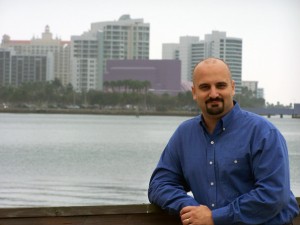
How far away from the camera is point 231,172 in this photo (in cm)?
280

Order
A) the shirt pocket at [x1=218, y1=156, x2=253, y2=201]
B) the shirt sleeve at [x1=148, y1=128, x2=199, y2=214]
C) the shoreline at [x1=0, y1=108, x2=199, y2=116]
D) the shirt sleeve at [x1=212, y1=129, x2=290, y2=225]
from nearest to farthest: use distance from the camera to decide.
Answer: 1. the shirt sleeve at [x1=212, y1=129, x2=290, y2=225]
2. the shirt pocket at [x1=218, y1=156, x2=253, y2=201]
3. the shirt sleeve at [x1=148, y1=128, x2=199, y2=214]
4. the shoreline at [x1=0, y1=108, x2=199, y2=116]

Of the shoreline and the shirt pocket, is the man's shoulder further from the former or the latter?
the shoreline

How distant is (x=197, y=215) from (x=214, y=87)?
20.4 inches

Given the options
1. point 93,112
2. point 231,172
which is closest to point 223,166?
point 231,172

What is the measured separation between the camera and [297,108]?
146250 millimetres

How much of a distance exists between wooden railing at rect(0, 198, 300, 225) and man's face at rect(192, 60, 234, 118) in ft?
1.84

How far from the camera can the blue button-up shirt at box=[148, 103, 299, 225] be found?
2711 millimetres

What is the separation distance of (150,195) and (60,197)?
52.6 ft

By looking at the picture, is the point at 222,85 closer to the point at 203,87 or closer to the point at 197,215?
the point at 203,87

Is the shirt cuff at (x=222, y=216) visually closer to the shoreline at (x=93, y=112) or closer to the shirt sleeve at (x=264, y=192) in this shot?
the shirt sleeve at (x=264, y=192)

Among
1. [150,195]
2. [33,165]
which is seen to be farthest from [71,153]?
[150,195]

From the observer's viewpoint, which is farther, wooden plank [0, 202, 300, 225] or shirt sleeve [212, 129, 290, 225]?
wooden plank [0, 202, 300, 225]

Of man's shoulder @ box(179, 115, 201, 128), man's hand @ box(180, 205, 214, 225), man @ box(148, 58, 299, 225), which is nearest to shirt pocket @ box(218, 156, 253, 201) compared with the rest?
man @ box(148, 58, 299, 225)

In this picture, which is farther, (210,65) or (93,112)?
(93,112)
